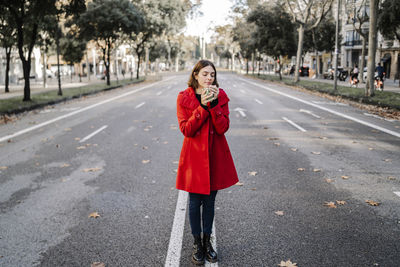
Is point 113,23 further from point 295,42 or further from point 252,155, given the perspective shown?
point 252,155

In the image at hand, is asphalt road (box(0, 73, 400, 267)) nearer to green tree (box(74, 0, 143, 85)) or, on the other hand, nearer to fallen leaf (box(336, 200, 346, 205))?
fallen leaf (box(336, 200, 346, 205))

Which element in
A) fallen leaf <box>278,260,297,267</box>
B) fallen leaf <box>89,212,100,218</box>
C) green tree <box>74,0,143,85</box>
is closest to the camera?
fallen leaf <box>278,260,297,267</box>

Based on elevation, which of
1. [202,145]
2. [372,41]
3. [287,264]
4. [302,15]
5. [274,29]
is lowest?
[287,264]

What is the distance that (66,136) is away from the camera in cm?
995

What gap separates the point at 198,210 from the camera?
3.47 meters

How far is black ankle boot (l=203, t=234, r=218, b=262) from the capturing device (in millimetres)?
3486

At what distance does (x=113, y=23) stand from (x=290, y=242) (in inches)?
1253

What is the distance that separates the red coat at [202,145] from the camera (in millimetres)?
3213

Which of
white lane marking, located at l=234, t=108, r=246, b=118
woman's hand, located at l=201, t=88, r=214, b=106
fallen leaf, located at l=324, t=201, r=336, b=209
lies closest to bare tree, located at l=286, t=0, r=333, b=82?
white lane marking, located at l=234, t=108, r=246, b=118

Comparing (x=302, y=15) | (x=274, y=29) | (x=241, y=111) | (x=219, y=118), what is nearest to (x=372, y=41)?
(x=241, y=111)

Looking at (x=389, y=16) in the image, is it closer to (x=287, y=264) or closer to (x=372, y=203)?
(x=372, y=203)

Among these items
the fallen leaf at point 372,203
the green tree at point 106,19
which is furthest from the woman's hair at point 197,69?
the green tree at point 106,19

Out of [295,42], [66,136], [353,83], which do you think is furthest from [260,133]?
[295,42]

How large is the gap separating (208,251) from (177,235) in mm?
593
